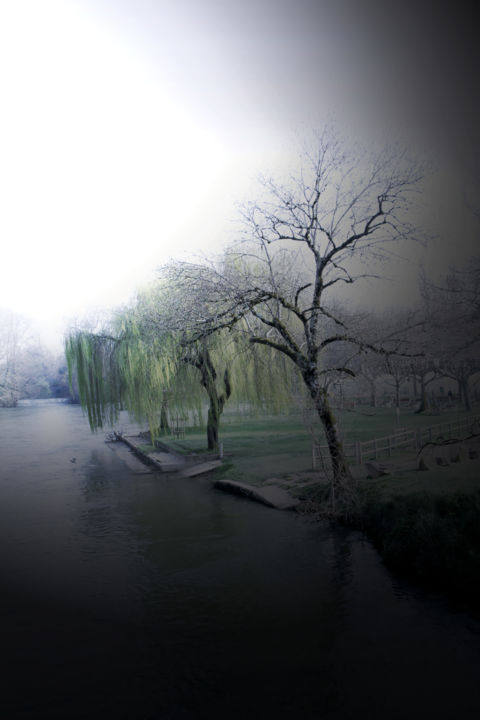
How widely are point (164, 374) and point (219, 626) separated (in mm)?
9391

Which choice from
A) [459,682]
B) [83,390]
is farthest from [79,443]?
[459,682]

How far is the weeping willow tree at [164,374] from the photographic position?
12.2m

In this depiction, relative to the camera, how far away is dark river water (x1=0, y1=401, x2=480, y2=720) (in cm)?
368

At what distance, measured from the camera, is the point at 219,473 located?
444 inches

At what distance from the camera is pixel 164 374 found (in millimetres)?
13672

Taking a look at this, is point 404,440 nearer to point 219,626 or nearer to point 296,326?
point 296,326

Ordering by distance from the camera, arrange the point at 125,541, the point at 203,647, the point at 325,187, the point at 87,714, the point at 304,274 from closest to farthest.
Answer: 1. the point at 87,714
2. the point at 203,647
3. the point at 125,541
4. the point at 325,187
5. the point at 304,274

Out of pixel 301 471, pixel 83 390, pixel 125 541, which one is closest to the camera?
pixel 125 541

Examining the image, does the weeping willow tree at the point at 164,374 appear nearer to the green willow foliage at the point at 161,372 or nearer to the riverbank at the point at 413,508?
the green willow foliage at the point at 161,372

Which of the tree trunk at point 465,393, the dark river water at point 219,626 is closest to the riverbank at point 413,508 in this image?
the dark river water at point 219,626

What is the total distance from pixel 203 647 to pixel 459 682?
2031mm

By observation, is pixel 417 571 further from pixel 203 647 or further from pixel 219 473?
pixel 219 473

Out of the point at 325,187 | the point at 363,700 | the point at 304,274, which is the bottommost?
the point at 363,700

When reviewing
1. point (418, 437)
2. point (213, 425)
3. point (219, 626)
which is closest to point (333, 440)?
point (418, 437)
